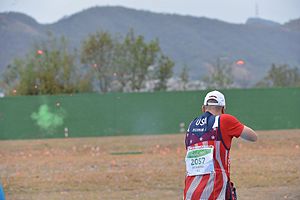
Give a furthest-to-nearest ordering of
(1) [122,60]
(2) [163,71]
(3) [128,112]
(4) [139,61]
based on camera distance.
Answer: (1) [122,60] < (2) [163,71] < (4) [139,61] < (3) [128,112]

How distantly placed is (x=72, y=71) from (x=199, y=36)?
355 ft

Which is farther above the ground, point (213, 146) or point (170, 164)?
point (213, 146)

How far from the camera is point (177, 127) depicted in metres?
32.6

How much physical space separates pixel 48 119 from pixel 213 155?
26.9m

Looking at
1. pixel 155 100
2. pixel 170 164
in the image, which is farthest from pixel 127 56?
pixel 170 164

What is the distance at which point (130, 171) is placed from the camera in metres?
16.1

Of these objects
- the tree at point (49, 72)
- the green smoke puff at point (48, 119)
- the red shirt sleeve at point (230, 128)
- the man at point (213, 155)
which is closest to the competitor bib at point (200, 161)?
the man at point (213, 155)

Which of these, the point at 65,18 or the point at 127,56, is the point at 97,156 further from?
the point at 65,18

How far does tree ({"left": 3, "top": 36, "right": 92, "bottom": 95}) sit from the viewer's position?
46.0 metres

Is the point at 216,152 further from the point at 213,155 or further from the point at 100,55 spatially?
the point at 100,55

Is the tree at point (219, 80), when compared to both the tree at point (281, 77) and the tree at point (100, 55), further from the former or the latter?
the tree at point (100, 55)

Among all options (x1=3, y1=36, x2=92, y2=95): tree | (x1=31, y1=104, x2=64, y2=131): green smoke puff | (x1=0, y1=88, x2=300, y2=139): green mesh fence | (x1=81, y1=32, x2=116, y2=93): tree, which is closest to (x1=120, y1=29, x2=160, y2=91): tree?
(x1=81, y1=32, x2=116, y2=93): tree

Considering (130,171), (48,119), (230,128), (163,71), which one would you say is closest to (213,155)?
(230,128)

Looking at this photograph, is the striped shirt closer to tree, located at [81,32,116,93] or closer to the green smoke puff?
the green smoke puff
